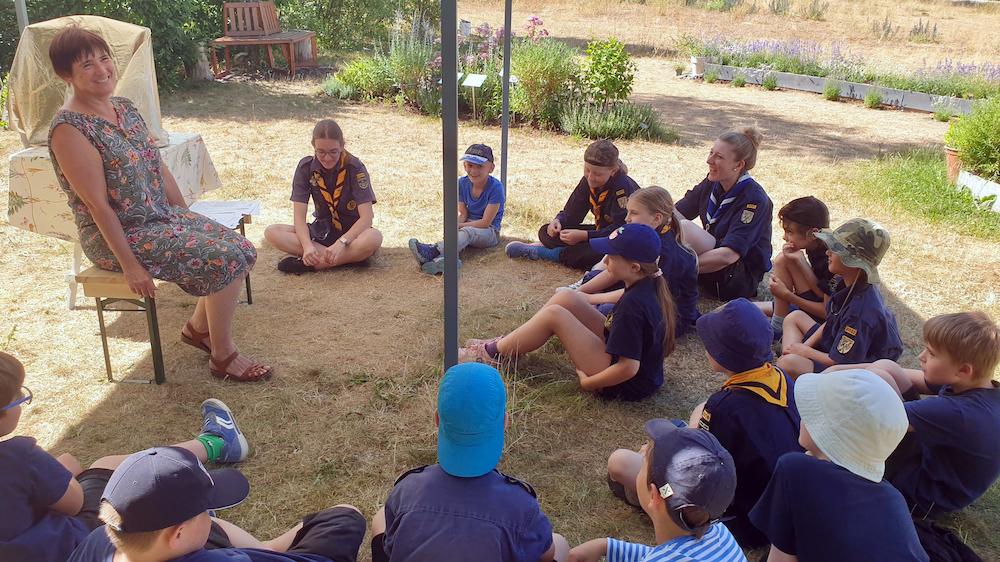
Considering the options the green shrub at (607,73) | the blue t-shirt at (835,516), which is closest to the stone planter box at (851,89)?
the green shrub at (607,73)

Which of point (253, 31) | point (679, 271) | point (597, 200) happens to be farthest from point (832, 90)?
point (253, 31)

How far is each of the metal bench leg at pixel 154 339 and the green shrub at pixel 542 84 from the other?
6099mm

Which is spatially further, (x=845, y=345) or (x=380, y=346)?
(x=380, y=346)

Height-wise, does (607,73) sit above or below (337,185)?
above

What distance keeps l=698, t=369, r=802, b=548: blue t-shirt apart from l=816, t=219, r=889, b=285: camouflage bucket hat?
3.16 feet

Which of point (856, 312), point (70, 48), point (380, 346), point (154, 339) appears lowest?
point (380, 346)

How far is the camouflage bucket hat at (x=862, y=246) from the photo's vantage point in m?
2.90

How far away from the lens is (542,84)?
27.8ft

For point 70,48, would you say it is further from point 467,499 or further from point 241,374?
point 467,499

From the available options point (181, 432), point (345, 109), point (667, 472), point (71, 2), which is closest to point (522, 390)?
point (181, 432)

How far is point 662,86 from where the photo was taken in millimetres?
12031

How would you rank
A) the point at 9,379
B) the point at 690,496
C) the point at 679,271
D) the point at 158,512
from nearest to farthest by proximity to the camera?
the point at 158,512 < the point at 690,496 < the point at 9,379 < the point at 679,271

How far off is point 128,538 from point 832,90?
39.7 feet

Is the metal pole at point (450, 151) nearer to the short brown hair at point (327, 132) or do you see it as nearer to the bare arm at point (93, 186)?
the bare arm at point (93, 186)
